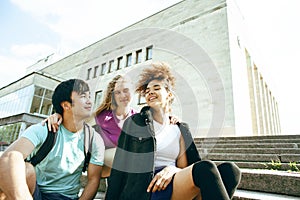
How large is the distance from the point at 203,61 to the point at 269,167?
8.62 metres

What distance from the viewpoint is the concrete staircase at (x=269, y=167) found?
1912 mm

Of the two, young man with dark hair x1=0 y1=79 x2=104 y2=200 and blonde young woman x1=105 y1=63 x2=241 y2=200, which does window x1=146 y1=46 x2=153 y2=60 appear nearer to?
blonde young woman x1=105 y1=63 x2=241 y2=200

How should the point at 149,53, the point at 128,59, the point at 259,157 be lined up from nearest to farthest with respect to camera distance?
the point at 259,157, the point at 149,53, the point at 128,59

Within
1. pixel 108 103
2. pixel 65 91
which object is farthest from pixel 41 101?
pixel 65 91

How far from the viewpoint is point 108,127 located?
211cm

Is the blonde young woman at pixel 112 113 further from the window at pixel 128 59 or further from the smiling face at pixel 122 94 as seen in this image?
the window at pixel 128 59

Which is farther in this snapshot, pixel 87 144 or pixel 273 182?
pixel 273 182

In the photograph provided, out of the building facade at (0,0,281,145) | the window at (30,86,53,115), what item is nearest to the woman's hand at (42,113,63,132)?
the building facade at (0,0,281,145)

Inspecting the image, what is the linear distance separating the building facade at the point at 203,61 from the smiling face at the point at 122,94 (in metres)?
4.89

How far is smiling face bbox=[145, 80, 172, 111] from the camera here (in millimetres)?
1865

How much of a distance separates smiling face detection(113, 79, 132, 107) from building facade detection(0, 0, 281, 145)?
16.0 ft

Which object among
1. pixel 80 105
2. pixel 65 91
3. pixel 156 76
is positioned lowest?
pixel 80 105

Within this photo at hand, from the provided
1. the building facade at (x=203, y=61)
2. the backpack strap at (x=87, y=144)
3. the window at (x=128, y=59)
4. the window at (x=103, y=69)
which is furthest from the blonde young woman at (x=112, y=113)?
the window at (x=103, y=69)

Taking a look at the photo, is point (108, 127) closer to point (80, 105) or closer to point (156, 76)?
point (80, 105)
